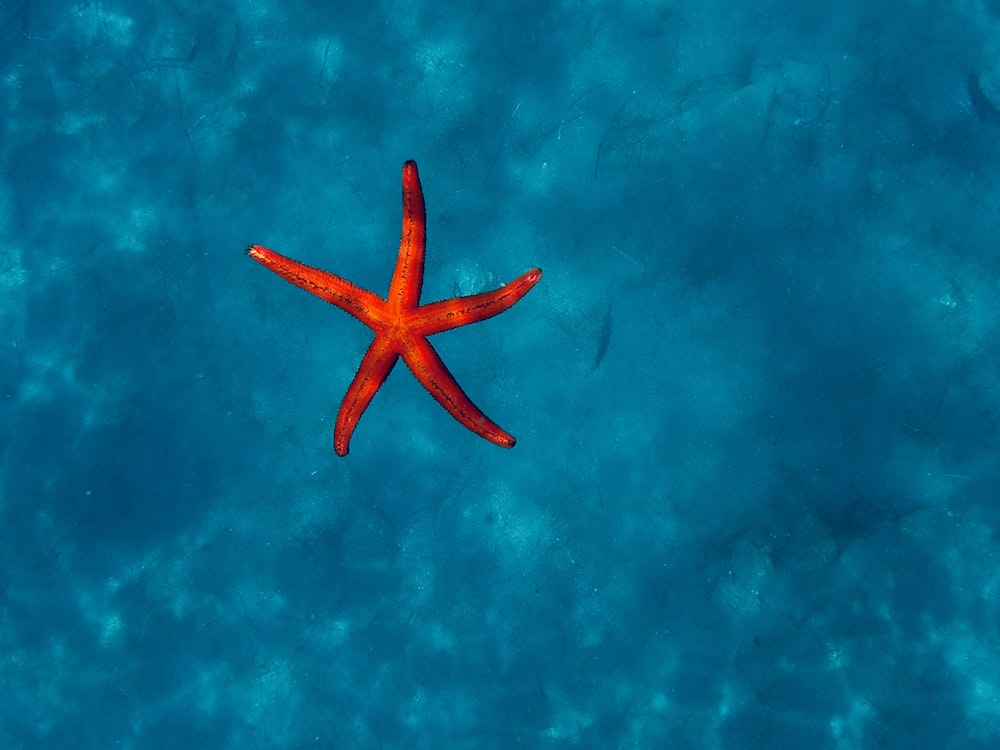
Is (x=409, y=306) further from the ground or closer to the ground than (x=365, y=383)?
further from the ground

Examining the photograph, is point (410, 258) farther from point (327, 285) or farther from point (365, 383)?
point (365, 383)

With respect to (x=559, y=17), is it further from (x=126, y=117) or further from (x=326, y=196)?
(x=126, y=117)

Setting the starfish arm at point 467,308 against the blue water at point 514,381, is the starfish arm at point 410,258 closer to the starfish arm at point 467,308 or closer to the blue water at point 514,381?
the starfish arm at point 467,308

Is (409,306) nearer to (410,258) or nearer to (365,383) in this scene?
(410,258)

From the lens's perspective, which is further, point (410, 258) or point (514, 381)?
point (514, 381)

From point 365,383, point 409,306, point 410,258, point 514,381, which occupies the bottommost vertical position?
point 514,381

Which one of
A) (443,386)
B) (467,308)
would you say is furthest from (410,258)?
(443,386)

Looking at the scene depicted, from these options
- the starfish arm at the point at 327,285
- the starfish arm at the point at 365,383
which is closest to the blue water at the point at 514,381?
the starfish arm at the point at 365,383
